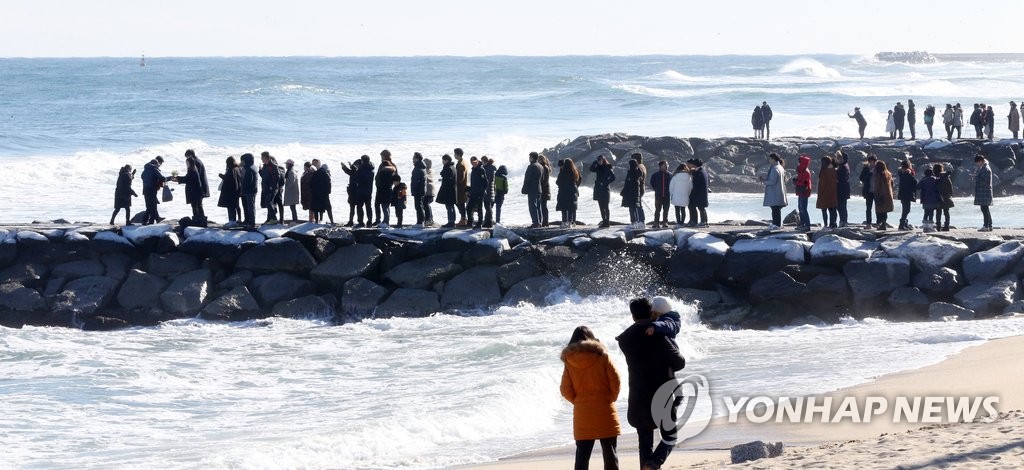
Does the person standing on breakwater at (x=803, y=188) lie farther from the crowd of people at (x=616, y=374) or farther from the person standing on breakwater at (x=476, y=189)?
the crowd of people at (x=616, y=374)

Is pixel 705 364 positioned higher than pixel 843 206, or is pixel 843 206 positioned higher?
pixel 843 206

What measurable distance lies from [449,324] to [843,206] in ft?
19.4

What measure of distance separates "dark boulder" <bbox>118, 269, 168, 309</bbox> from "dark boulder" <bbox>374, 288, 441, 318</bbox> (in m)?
3.07

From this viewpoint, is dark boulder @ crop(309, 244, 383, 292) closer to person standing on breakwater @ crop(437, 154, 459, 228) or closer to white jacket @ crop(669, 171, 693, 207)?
person standing on breakwater @ crop(437, 154, 459, 228)

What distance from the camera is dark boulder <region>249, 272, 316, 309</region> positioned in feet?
54.5

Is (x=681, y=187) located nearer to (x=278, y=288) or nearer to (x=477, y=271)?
(x=477, y=271)

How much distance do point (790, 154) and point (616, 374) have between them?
24.9 metres

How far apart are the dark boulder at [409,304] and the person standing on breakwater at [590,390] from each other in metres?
8.95

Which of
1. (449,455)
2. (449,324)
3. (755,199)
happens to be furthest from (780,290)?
(755,199)

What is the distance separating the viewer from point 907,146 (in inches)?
1208

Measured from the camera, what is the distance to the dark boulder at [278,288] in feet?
54.5

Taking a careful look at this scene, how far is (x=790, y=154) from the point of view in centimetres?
3122

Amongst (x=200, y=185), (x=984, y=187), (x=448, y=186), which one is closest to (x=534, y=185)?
(x=448, y=186)

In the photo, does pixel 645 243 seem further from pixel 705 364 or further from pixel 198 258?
pixel 198 258
